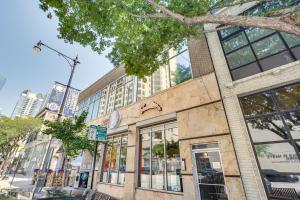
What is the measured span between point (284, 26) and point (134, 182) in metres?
9.33

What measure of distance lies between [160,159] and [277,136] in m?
5.35

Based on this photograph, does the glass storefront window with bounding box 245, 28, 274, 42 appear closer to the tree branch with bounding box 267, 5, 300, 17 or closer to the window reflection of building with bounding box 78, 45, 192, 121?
the window reflection of building with bounding box 78, 45, 192, 121

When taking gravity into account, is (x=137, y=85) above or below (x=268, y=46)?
above

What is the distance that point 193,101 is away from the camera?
7859 mm

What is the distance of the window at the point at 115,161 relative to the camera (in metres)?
10.7

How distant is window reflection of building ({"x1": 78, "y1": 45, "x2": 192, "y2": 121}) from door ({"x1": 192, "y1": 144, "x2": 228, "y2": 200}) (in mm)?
3951

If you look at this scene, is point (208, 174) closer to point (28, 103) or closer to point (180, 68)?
point (180, 68)

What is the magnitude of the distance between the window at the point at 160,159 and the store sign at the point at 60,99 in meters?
5.84

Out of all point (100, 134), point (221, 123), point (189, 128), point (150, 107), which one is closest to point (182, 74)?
point (150, 107)

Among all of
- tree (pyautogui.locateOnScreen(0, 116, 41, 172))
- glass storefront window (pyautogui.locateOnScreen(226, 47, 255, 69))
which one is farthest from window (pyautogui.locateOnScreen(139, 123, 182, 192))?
tree (pyautogui.locateOnScreen(0, 116, 41, 172))

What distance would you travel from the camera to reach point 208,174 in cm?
664

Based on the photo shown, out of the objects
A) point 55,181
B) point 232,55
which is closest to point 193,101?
point 232,55

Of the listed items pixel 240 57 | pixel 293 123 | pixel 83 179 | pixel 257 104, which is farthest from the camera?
pixel 83 179

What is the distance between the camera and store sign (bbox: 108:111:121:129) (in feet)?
38.9
